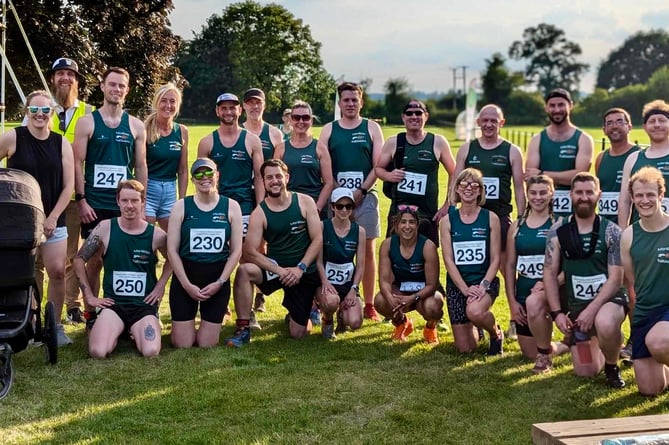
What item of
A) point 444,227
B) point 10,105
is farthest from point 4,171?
point 10,105

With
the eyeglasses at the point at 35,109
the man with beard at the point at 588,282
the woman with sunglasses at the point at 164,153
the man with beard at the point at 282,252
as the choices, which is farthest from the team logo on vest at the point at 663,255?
the eyeglasses at the point at 35,109

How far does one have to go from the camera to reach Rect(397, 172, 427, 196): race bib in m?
6.36

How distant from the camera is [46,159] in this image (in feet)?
18.0

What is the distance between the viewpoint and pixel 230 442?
3.98 metres

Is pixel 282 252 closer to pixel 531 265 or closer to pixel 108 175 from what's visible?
pixel 108 175

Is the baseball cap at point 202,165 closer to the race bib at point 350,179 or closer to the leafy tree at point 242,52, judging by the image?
the race bib at point 350,179

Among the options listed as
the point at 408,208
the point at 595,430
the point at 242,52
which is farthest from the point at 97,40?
the point at 242,52

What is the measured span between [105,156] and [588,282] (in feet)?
12.3

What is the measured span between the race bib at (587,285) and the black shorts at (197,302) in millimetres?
2582

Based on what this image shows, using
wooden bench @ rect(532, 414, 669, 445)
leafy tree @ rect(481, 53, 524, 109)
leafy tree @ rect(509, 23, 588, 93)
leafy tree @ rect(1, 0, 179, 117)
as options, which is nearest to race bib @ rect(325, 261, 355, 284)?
wooden bench @ rect(532, 414, 669, 445)

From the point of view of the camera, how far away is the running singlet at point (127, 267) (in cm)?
568

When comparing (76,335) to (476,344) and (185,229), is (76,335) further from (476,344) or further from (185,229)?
(476,344)

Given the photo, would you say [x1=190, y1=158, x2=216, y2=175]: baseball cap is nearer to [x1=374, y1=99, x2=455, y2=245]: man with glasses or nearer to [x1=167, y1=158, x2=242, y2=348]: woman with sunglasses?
[x1=167, y1=158, x2=242, y2=348]: woman with sunglasses

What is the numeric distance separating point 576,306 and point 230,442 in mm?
2495
